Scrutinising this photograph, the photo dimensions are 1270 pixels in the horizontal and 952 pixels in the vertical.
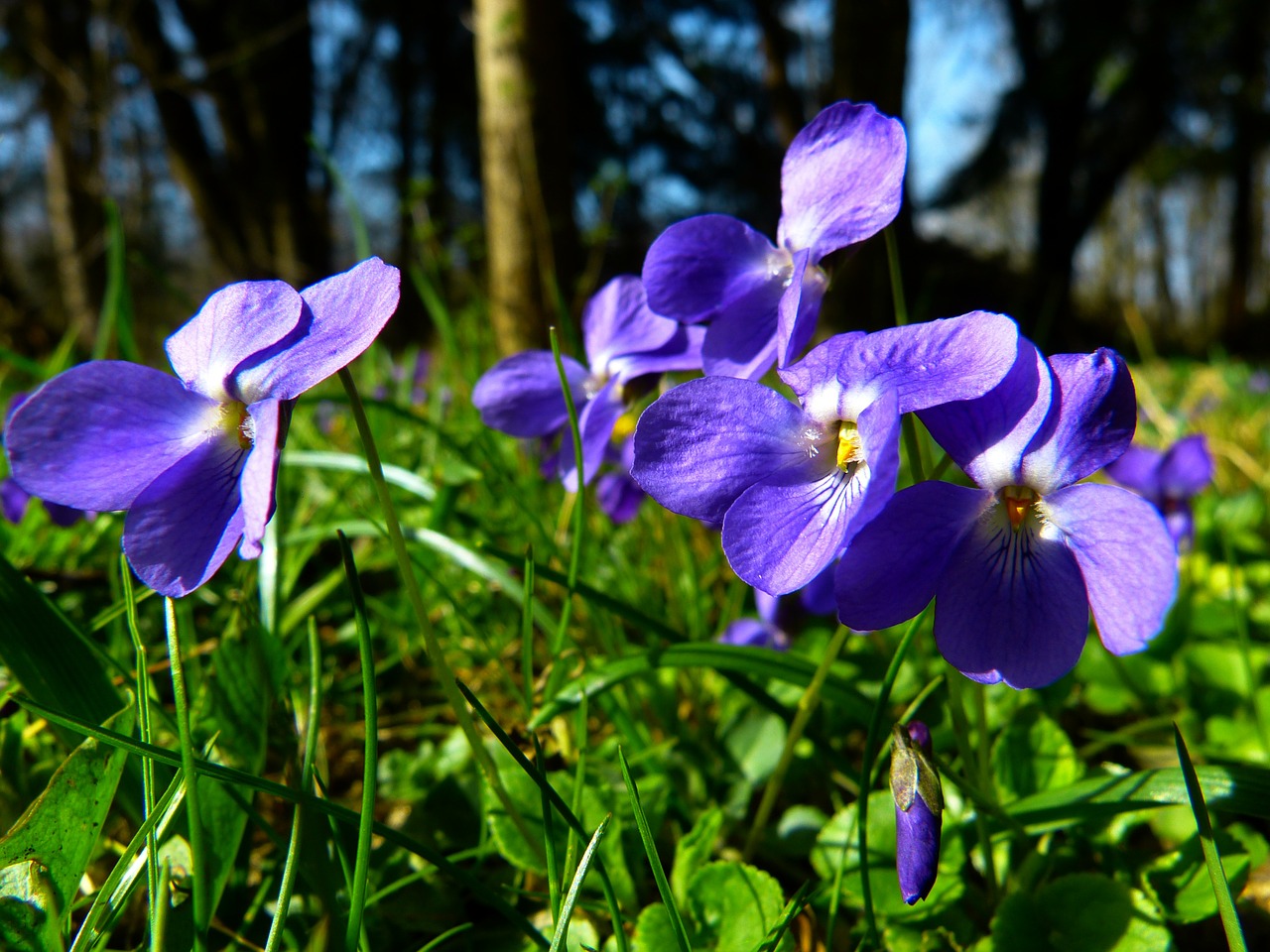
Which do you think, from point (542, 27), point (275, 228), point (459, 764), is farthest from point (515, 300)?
point (275, 228)

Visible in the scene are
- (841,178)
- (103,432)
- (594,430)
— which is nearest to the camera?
(103,432)

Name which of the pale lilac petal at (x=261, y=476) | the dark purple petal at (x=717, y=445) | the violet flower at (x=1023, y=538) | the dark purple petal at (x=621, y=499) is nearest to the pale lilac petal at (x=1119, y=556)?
the violet flower at (x=1023, y=538)

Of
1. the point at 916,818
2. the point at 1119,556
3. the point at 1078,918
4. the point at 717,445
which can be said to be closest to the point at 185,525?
the point at 717,445

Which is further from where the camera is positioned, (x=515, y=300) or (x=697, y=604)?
(x=515, y=300)

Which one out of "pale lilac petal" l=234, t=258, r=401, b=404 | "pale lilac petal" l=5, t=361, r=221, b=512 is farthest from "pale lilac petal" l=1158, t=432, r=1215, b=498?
"pale lilac petal" l=5, t=361, r=221, b=512

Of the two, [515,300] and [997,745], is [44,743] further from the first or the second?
[515,300]

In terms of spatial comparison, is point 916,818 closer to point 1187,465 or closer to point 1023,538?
point 1023,538

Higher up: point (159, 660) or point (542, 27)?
point (542, 27)
